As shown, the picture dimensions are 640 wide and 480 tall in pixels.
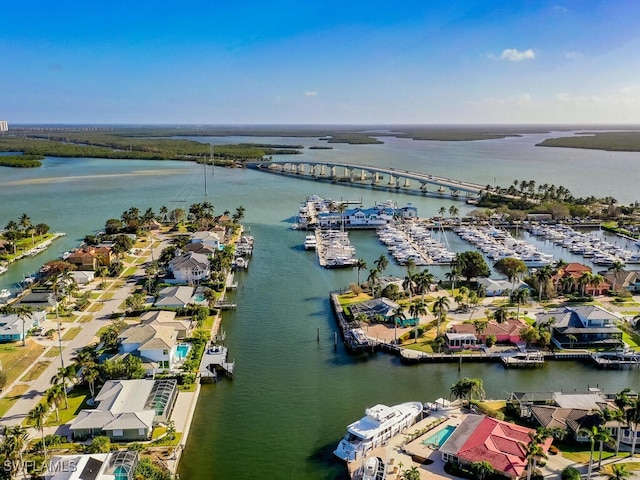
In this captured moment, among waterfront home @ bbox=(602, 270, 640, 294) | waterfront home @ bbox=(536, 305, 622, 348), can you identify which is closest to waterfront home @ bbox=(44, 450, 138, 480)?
waterfront home @ bbox=(536, 305, 622, 348)

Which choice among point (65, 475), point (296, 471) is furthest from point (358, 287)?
point (65, 475)

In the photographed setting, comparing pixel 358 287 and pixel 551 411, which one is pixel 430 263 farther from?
pixel 551 411

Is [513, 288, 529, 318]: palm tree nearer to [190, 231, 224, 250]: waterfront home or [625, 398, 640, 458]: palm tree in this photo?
[625, 398, 640, 458]: palm tree

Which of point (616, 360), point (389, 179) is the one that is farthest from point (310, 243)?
point (389, 179)

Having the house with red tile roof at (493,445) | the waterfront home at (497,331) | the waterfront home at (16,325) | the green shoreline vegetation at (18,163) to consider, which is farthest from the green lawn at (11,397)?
the green shoreline vegetation at (18,163)

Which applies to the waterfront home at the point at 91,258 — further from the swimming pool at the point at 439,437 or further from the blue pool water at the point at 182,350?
the swimming pool at the point at 439,437

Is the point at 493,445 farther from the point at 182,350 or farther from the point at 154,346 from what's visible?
the point at 182,350
